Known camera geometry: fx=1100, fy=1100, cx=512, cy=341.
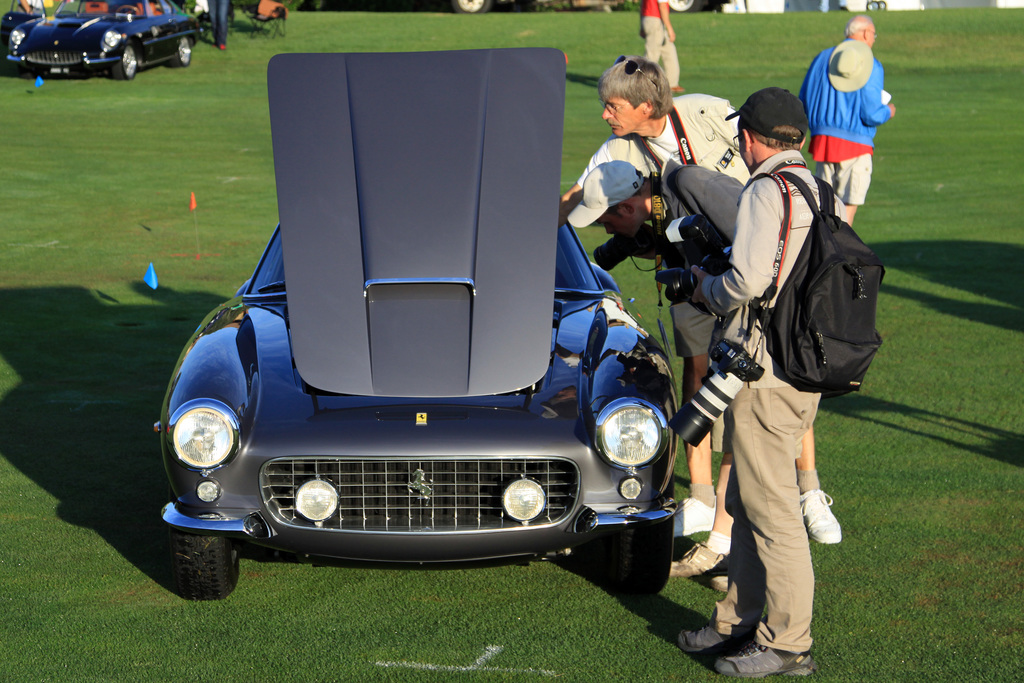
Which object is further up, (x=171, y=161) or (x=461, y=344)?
(x=461, y=344)

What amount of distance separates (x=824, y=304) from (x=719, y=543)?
1600mm

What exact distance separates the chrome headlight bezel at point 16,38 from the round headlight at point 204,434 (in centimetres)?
1886

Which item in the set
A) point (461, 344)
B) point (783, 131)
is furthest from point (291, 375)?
point (783, 131)

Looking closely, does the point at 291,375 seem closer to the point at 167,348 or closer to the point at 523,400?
the point at 523,400

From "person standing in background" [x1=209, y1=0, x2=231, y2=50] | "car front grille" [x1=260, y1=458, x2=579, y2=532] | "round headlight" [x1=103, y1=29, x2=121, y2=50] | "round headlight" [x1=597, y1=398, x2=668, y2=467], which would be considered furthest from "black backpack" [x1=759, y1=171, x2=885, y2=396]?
"person standing in background" [x1=209, y1=0, x2=231, y2=50]

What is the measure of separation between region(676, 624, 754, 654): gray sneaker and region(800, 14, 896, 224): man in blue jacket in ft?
19.4

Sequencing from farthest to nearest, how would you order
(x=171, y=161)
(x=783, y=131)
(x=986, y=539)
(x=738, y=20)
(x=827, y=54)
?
1. (x=738, y=20)
2. (x=171, y=161)
3. (x=827, y=54)
4. (x=986, y=539)
5. (x=783, y=131)

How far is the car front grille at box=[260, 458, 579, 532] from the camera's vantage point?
4004 millimetres

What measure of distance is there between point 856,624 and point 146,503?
332 centimetres

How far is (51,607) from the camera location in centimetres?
427

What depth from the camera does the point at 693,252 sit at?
13.3 ft

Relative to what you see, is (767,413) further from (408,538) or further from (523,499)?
(408,538)

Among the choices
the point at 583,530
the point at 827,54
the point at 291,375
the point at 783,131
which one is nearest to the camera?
the point at 783,131

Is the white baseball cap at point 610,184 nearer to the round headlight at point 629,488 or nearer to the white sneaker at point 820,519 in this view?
the round headlight at point 629,488
